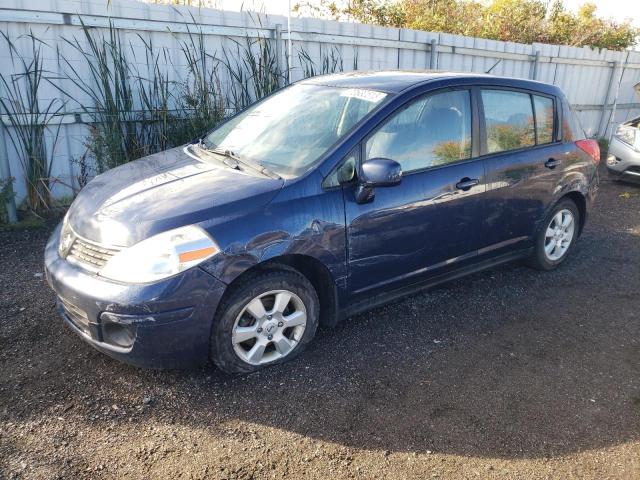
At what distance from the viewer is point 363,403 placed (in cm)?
287

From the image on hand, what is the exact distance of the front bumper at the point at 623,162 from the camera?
811cm

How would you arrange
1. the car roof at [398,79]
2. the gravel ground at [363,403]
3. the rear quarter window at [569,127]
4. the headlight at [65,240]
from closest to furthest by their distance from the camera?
1. the gravel ground at [363,403]
2. the headlight at [65,240]
3. the car roof at [398,79]
4. the rear quarter window at [569,127]

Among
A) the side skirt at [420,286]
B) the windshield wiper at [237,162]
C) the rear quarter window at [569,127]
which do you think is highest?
the windshield wiper at [237,162]

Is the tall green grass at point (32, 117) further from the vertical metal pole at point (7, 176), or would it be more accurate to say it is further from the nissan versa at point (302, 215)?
the nissan versa at point (302, 215)

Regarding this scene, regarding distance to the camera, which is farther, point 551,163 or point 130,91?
point 130,91

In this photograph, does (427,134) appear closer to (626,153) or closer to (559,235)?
(559,235)

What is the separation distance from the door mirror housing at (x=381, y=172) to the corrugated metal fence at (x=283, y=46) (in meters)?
4.11

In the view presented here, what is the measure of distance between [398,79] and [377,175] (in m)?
1.04

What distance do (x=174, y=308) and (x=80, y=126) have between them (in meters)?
4.11

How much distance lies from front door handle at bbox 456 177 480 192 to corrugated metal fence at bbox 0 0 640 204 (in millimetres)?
4103

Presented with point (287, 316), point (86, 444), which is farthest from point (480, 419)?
point (86, 444)

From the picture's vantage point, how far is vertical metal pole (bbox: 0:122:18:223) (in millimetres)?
5326

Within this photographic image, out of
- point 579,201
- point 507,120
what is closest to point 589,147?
point 579,201

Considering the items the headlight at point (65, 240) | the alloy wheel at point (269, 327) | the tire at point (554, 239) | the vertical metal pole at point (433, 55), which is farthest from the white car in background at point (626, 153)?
the headlight at point (65, 240)
